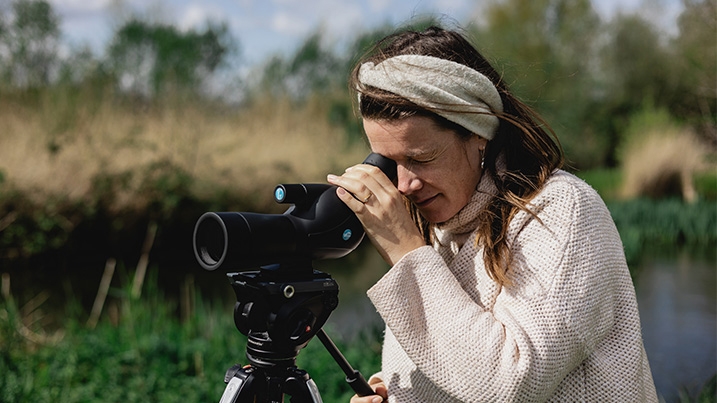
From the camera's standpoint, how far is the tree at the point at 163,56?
944 cm

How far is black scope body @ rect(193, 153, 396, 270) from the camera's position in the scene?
121 cm

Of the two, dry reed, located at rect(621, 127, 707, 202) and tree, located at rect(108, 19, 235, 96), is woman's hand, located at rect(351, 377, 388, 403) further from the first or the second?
dry reed, located at rect(621, 127, 707, 202)

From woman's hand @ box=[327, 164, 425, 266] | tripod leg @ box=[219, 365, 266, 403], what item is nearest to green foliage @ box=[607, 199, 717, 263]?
woman's hand @ box=[327, 164, 425, 266]

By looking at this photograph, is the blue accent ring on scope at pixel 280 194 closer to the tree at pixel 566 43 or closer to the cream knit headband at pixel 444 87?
the cream knit headband at pixel 444 87

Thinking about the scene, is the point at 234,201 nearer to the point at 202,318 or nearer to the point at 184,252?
the point at 184,252

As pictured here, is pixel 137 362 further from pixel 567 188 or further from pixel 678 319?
pixel 678 319

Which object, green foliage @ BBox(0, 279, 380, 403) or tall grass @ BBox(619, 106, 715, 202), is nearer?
green foliage @ BBox(0, 279, 380, 403)

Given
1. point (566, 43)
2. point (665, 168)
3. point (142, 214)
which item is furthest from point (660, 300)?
point (566, 43)

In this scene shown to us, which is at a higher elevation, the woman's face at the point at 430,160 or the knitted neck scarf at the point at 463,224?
the woman's face at the point at 430,160

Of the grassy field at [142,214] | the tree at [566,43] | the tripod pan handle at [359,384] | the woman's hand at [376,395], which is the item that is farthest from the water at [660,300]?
the tree at [566,43]

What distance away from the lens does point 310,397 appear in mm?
1307

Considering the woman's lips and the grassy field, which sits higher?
the woman's lips

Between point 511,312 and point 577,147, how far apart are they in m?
17.0

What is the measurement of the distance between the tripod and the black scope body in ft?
0.13
